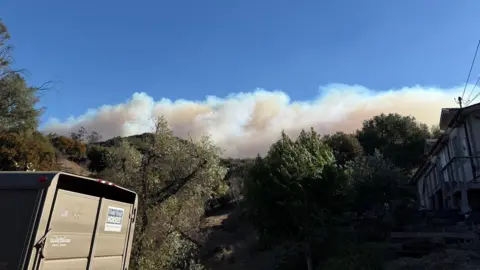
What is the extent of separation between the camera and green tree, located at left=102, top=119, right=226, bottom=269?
1439 cm

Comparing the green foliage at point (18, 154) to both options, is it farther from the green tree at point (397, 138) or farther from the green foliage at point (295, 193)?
the green tree at point (397, 138)

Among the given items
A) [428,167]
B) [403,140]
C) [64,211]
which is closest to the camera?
[64,211]

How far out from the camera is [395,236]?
16297mm

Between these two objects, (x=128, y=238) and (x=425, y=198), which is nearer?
(x=128, y=238)

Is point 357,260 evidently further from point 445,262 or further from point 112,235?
point 112,235

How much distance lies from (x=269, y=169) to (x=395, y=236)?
652 cm

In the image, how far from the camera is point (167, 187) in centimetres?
1500

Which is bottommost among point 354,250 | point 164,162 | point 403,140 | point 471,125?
point 354,250

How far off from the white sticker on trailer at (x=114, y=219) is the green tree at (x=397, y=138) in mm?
44014

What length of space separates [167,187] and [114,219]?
26.1 feet

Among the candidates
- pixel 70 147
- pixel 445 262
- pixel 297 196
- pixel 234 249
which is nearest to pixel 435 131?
pixel 234 249

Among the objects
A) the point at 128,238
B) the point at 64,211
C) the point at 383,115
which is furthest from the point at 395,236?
the point at 383,115

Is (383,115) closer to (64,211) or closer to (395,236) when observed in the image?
(395,236)

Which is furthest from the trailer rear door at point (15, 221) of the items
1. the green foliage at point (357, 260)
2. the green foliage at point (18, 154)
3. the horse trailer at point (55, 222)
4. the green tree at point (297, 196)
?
the green foliage at point (18, 154)
